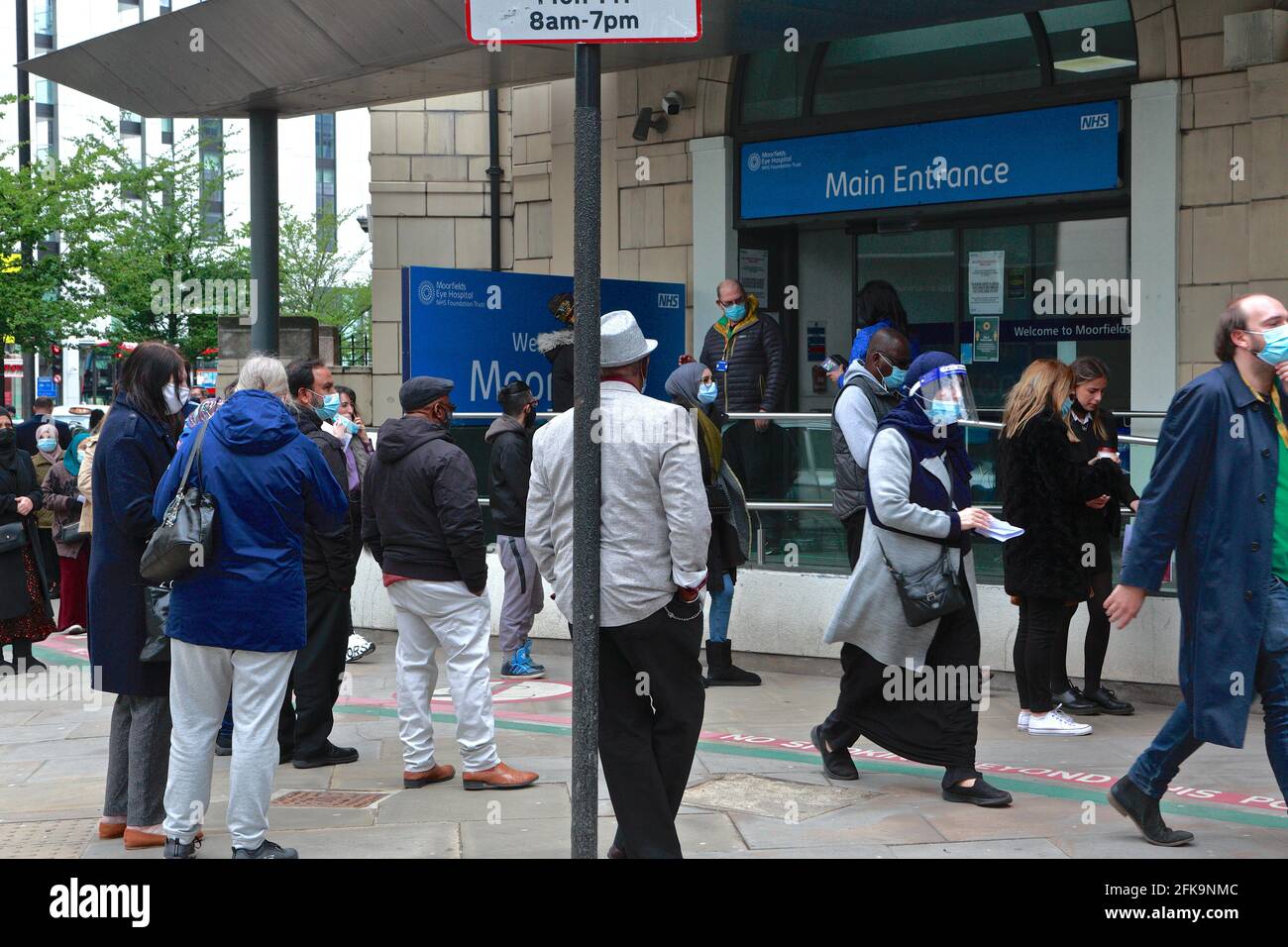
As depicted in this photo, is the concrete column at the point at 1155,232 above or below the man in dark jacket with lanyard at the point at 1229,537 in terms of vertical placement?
above

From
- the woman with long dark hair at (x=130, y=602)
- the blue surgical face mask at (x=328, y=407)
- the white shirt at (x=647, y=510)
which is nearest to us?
the white shirt at (x=647, y=510)

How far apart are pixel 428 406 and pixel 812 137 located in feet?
25.7

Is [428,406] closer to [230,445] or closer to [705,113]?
[230,445]

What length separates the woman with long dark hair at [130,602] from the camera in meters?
5.95

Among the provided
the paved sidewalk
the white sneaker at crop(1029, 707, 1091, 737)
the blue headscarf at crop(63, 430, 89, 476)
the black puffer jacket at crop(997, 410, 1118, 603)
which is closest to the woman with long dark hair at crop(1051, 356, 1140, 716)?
the black puffer jacket at crop(997, 410, 1118, 603)

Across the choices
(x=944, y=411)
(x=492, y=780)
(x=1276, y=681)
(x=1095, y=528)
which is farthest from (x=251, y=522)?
(x=1095, y=528)

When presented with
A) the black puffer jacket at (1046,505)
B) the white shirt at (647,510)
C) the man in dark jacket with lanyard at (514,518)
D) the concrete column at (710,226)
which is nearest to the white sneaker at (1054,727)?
the black puffer jacket at (1046,505)

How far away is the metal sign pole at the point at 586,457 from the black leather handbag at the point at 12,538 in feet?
23.6

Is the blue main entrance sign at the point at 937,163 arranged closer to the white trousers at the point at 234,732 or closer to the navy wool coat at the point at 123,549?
the navy wool coat at the point at 123,549

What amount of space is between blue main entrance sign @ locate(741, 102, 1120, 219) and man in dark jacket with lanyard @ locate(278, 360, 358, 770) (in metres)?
6.97

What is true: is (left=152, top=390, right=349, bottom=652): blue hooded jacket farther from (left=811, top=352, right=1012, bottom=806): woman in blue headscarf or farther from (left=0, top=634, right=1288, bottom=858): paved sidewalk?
(left=811, top=352, right=1012, bottom=806): woman in blue headscarf

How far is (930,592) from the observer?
244 inches

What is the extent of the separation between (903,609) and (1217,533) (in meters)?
1.44
